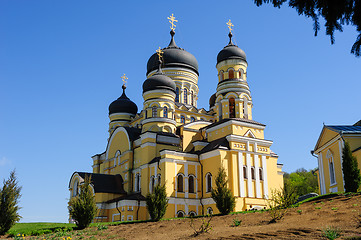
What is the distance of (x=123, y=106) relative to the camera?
3888cm

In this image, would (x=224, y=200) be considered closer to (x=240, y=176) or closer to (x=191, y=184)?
(x=240, y=176)

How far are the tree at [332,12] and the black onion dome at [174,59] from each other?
104 feet

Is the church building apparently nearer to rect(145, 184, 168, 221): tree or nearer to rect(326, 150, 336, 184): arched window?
rect(326, 150, 336, 184): arched window

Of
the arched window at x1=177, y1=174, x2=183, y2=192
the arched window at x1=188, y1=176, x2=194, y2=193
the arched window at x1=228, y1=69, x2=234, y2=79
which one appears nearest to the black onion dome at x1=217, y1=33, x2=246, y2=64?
the arched window at x1=228, y1=69, x2=234, y2=79

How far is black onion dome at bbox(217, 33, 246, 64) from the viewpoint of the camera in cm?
3023

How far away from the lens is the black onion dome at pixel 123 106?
38.8 meters

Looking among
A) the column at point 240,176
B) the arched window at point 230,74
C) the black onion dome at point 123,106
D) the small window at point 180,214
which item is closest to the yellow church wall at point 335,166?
the column at point 240,176

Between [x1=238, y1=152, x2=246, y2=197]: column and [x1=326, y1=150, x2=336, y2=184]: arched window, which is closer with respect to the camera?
[x1=326, y1=150, x2=336, y2=184]: arched window

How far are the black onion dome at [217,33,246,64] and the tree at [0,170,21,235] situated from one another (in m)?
18.7

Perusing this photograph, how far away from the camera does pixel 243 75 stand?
30297 millimetres

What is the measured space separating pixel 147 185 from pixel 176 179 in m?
2.91

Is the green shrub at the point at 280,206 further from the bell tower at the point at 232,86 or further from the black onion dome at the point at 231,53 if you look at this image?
the black onion dome at the point at 231,53

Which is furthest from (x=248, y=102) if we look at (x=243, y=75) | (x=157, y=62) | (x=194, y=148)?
(x=157, y=62)

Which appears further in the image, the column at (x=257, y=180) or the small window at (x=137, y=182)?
the small window at (x=137, y=182)
